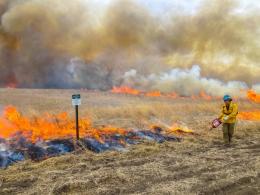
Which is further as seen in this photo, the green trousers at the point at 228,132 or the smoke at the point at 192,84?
the smoke at the point at 192,84

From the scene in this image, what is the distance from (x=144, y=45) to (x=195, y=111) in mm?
12782

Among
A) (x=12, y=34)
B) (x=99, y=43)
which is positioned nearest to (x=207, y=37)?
(x=99, y=43)

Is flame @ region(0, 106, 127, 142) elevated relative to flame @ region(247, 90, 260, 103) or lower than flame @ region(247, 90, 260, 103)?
lower

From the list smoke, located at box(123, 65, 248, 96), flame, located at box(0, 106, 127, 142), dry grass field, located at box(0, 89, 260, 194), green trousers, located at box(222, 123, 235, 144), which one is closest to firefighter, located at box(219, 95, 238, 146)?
green trousers, located at box(222, 123, 235, 144)

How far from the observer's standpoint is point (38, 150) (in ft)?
38.5

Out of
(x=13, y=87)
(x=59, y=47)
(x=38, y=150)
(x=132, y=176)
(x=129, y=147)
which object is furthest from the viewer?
(x=13, y=87)

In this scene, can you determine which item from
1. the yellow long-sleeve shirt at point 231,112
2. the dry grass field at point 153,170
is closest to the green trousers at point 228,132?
the yellow long-sleeve shirt at point 231,112

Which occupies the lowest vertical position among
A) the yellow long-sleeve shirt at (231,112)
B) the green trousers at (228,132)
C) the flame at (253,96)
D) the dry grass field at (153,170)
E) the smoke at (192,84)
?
the dry grass field at (153,170)

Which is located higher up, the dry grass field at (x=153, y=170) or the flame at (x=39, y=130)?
the flame at (x=39, y=130)

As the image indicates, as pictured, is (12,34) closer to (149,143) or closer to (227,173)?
(149,143)

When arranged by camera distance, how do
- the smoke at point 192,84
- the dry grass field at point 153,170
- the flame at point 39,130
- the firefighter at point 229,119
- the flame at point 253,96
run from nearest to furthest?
the dry grass field at point 153,170, the flame at point 39,130, the firefighter at point 229,119, the flame at point 253,96, the smoke at point 192,84

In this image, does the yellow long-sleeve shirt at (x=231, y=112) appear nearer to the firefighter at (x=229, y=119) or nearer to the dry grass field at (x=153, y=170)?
the firefighter at (x=229, y=119)

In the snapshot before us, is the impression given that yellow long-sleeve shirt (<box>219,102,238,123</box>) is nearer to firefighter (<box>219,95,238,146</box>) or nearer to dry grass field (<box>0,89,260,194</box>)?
firefighter (<box>219,95,238,146</box>)

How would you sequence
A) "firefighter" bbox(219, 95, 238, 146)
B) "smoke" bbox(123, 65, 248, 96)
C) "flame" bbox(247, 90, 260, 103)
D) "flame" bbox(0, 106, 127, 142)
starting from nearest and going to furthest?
"flame" bbox(0, 106, 127, 142) < "firefighter" bbox(219, 95, 238, 146) < "flame" bbox(247, 90, 260, 103) < "smoke" bbox(123, 65, 248, 96)
